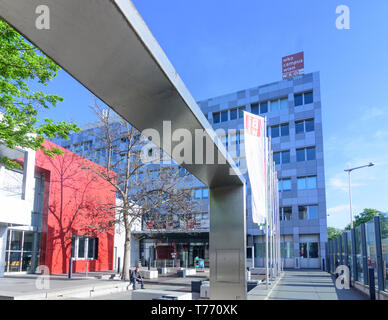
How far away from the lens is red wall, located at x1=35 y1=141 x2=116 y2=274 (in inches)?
1096

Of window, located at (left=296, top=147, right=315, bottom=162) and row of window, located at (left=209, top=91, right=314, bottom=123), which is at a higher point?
row of window, located at (left=209, top=91, right=314, bottom=123)

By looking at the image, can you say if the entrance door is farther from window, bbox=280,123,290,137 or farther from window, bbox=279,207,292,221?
window, bbox=280,123,290,137

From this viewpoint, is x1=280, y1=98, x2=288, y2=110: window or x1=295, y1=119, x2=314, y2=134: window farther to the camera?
x1=280, y1=98, x2=288, y2=110: window

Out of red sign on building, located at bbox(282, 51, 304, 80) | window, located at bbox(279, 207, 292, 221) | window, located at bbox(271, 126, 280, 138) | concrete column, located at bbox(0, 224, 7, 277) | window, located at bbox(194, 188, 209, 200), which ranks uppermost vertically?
red sign on building, located at bbox(282, 51, 304, 80)

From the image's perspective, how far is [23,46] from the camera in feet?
41.4

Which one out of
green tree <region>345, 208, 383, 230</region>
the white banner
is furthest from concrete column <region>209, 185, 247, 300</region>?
green tree <region>345, 208, 383, 230</region>

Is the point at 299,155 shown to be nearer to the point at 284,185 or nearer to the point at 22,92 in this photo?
the point at 284,185

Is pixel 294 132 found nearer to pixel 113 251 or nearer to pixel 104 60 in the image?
pixel 113 251

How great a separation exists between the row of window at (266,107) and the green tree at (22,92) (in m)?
37.9

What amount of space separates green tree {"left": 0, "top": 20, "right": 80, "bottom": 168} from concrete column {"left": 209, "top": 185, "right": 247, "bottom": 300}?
7693 millimetres

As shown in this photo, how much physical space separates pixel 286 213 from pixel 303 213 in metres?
2.23
